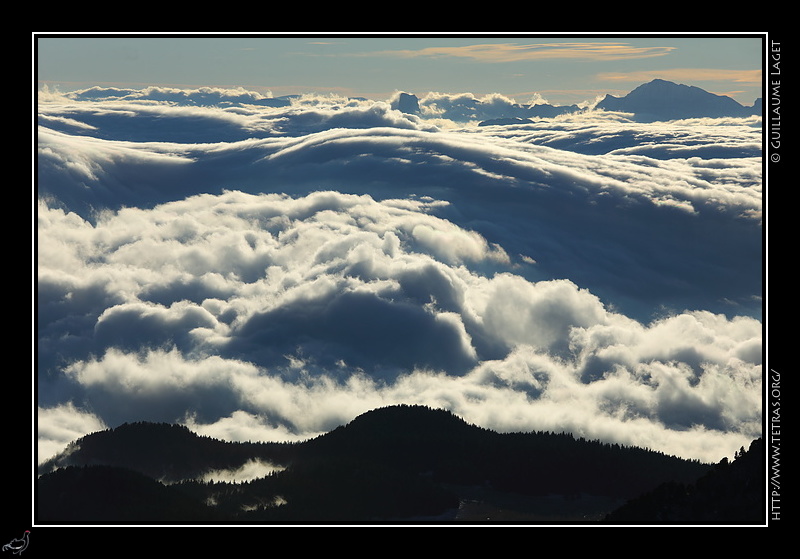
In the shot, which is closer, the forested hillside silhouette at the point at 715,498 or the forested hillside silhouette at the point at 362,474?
the forested hillside silhouette at the point at 715,498

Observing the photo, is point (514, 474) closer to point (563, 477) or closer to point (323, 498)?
point (563, 477)

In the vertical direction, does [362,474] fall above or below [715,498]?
below

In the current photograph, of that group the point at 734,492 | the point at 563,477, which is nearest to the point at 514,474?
the point at 563,477

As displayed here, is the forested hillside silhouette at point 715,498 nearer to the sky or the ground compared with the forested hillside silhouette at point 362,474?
nearer to the sky

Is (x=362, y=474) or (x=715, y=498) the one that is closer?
(x=715, y=498)

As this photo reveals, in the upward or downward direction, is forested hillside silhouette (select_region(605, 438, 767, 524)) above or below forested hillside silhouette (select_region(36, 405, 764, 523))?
above

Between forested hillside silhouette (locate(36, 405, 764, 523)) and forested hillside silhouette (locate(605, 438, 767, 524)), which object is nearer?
forested hillside silhouette (locate(605, 438, 767, 524))
